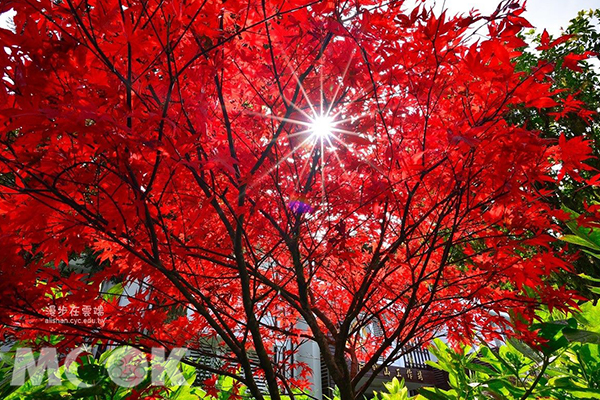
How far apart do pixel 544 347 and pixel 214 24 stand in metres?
3.11

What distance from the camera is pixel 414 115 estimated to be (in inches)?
92.0

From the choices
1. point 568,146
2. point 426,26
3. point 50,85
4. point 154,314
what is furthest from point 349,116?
point 154,314

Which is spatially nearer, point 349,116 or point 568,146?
point 568,146

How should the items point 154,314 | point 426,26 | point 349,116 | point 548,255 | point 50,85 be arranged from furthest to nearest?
point 154,314
point 349,116
point 548,255
point 426,26
point 50,85

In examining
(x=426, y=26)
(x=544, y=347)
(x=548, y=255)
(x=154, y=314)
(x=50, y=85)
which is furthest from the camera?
(x=154, y=314)

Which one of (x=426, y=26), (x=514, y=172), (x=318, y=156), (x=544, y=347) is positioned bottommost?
(x=544, y=347)

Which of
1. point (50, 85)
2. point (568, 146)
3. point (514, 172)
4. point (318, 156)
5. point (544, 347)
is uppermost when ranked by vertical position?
point (318, 156)

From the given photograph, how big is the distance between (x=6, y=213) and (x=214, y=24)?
5.80ft

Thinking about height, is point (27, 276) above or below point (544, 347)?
above

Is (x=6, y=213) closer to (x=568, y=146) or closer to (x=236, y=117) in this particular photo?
(x=236, y=117)

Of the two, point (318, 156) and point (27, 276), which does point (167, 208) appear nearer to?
point (27, 276)

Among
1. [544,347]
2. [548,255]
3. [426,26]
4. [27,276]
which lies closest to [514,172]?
[548,255]

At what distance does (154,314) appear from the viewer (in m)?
3.07

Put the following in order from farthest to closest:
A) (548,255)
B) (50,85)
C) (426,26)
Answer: (548,255) → (426,26) → (50,85)
